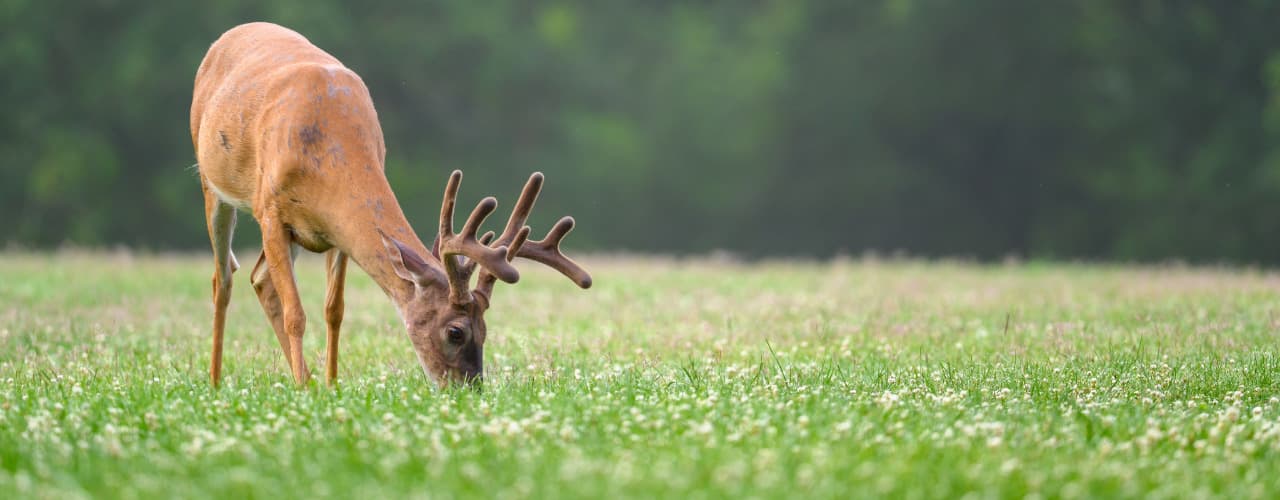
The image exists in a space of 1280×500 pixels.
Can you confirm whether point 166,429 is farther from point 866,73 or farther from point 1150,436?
point 866,73

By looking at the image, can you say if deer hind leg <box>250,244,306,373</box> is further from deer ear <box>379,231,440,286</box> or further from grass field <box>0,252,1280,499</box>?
deer ear <box>379,231,440,286</box>

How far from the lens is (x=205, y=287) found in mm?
14516

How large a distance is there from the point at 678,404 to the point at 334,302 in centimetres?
241

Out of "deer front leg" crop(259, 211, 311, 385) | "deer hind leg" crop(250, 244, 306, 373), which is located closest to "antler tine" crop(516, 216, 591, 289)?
"deer front leg" crop(259, 211, 311, 385)

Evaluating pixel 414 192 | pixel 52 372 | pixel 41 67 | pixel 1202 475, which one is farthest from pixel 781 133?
pixel 1202 475

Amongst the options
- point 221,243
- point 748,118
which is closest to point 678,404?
point 221,243

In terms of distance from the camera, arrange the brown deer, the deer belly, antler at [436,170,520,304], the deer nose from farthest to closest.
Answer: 1. the deer belly
2. the brown deer
3. the deer nose
4. antler at [436,170,520,304]

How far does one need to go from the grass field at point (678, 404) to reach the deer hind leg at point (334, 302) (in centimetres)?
18

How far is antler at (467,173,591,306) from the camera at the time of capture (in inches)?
267

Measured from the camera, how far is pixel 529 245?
700 cm

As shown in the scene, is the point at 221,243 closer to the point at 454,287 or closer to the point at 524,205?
the point at 454,287

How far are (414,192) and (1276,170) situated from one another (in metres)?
18.1

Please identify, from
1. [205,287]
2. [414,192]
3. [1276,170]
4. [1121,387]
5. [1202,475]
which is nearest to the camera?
[1202,475]

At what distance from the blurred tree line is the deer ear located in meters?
26.2
